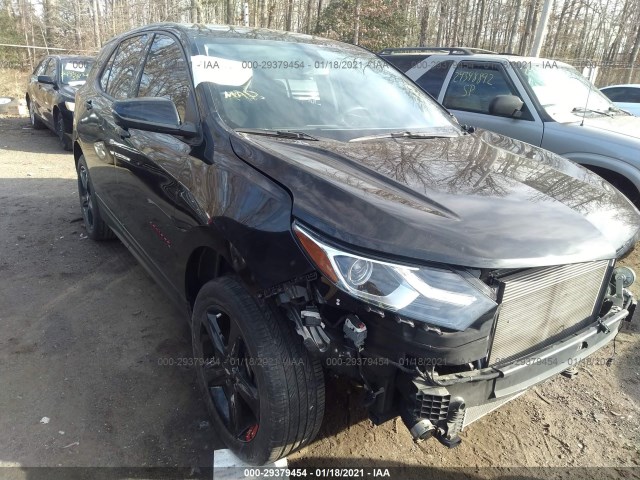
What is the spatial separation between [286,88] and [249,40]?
1.61 ft

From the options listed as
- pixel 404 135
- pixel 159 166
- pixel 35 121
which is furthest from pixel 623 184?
pixel 35 121

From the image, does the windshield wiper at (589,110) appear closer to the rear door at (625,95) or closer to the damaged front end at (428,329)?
the damaged front end at (428,329)

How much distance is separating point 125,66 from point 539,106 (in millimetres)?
4095

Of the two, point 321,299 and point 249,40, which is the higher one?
point 249,40

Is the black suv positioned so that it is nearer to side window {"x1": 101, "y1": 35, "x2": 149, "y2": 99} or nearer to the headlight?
the headlight

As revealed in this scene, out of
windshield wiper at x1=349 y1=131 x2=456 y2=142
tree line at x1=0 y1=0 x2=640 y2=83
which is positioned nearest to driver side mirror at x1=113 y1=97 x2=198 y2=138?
windshield wiper at x1=349 y1=131 x2=456 y2=142

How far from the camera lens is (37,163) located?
8219mm

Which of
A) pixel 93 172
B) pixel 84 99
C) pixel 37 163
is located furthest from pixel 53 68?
pixel 93 172

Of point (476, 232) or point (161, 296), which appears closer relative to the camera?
point (476, 232)

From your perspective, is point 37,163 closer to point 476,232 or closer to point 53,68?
point 53,68

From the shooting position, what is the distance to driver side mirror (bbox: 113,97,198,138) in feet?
7.71

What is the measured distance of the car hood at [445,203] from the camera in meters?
1.62

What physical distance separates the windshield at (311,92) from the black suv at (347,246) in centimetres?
2

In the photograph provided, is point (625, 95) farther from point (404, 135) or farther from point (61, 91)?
point (61, 91)
